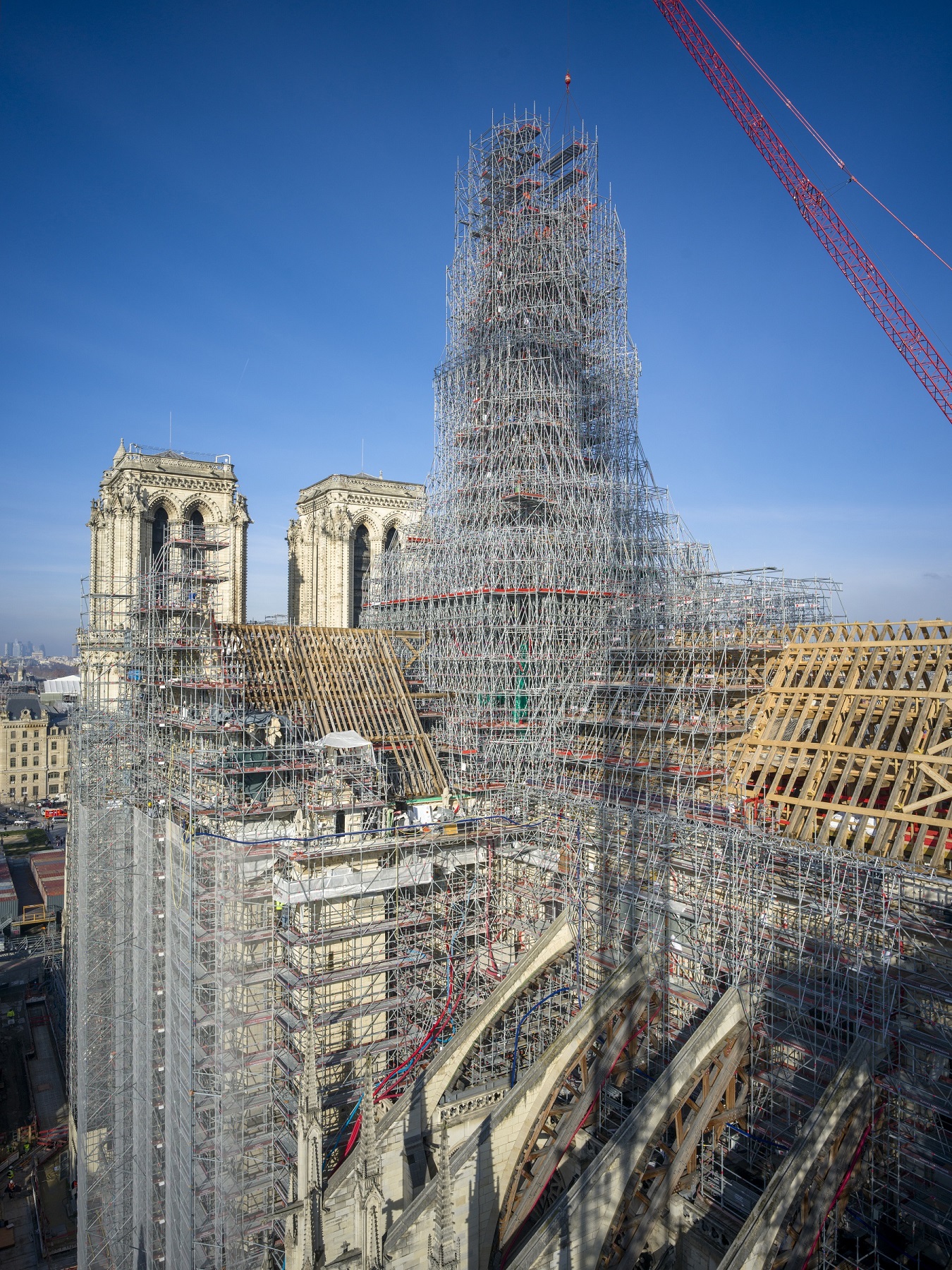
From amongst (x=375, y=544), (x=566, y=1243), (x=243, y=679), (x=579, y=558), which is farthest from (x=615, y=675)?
(x=375, y=544)

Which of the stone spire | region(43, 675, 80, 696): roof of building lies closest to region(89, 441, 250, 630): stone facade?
the stone spire

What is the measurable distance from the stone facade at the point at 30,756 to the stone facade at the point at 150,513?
193 feet

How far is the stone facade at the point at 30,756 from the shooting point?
91750mm

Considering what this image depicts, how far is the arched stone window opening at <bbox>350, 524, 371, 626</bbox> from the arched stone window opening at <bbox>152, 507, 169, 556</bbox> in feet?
38.2

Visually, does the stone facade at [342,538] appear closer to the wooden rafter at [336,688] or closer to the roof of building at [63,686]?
the wooden rafter at [336,688]

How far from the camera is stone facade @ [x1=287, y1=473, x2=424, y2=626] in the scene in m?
48.5

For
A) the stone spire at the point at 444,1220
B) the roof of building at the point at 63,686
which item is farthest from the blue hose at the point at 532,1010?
the roof of building at the point at 63,686

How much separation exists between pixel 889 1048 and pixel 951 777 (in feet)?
18.0

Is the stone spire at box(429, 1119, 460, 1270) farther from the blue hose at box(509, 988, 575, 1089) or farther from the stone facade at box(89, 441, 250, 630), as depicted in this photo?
the stone facade at box(89, 441, 250, 630)

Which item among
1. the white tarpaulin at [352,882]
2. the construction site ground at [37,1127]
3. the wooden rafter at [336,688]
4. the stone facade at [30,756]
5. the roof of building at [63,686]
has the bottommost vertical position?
the construction site ground at [37,1127]

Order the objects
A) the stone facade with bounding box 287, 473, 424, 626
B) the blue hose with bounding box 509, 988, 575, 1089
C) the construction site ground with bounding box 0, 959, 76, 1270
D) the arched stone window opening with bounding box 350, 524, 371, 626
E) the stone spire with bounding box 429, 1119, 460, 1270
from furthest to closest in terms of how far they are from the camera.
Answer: the arched stone window opening with bounding box 350, 524, 371, 626
the stone facade with bounding box 287, 473, 424, 626
the construction site ground with bounding box 0, 959, 76, 1270
the blue hose with bounding box 509, 988, 575, 1089
the stone spire with bounding box 429, 1119, 460, 1270

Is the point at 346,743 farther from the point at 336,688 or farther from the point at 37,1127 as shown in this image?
the point at 37,1127

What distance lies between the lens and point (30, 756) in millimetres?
93562

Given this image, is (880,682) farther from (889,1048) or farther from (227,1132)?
(227,1132)
